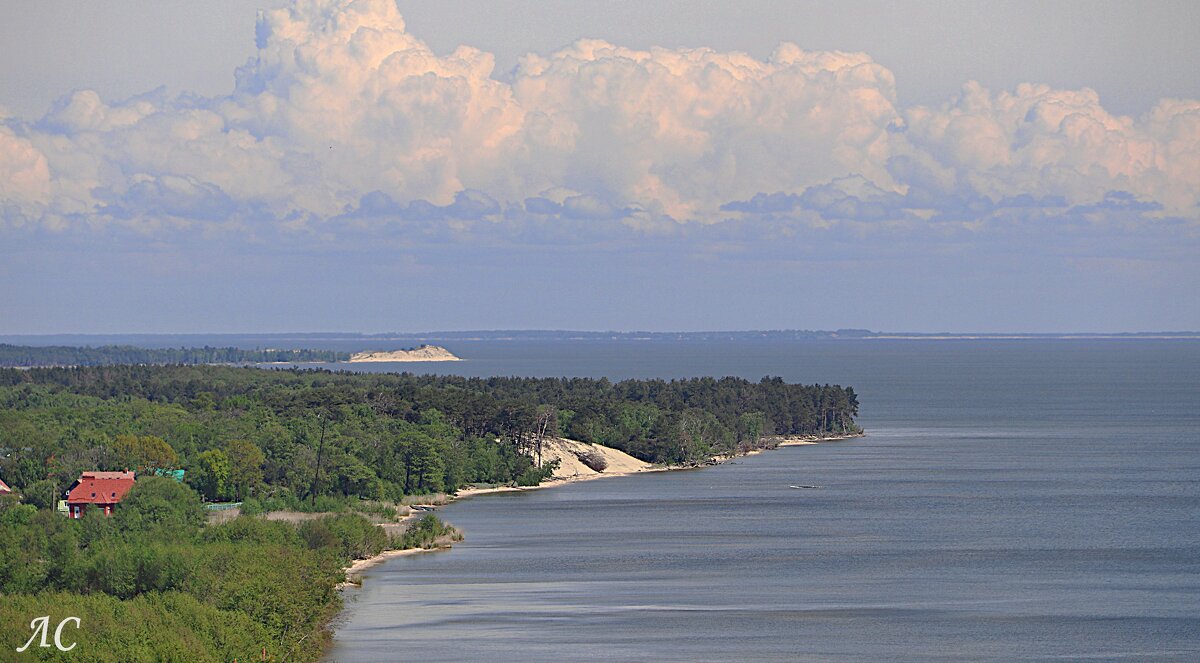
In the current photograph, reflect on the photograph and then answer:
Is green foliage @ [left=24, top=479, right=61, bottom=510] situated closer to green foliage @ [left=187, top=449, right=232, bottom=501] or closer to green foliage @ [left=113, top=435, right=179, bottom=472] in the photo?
green foliage @ [left=113, top=435, right=179, bottom=472]

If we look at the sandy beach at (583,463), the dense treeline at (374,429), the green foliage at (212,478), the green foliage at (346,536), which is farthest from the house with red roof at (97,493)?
the sandy beach at (583,463)

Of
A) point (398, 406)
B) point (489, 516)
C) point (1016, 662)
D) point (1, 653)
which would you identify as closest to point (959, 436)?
point (398, 406)

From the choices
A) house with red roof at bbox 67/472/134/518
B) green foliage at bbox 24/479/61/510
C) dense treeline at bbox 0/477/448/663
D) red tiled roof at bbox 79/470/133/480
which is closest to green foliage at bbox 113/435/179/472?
green foliage at bbox 24/479/61/510

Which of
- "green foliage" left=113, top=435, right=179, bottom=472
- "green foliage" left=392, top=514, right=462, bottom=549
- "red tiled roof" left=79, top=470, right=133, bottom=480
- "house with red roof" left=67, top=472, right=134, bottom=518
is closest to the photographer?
"green foliage" left=392, top=514, right=462, bottom=549

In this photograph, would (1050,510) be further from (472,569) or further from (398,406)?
(398,406)

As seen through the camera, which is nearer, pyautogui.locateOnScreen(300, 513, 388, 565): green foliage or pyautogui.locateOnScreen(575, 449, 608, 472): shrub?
pyautogui.locateOnScreen(300, 513, 388, 565): green foliage

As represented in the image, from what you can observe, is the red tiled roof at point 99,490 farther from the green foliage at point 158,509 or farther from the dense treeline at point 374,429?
the dense treeline at point 374,429
